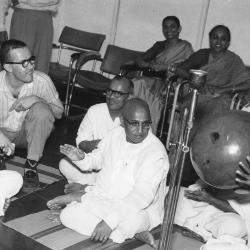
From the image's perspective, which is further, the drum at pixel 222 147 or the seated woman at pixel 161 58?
the seated woman at pixel 161 58

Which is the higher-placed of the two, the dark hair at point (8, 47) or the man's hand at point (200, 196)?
the dark hair at point (8, 47)

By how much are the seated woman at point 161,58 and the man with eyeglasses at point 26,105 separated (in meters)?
1.69

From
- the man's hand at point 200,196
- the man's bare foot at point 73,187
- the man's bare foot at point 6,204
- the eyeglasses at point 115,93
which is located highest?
the eyeglasses at point 115,93

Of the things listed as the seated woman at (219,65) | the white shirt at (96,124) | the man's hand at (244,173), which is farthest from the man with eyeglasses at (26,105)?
the man's hand at (244,173)

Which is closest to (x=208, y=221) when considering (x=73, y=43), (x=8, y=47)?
(x=8, y=47)

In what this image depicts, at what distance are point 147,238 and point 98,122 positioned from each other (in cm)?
135

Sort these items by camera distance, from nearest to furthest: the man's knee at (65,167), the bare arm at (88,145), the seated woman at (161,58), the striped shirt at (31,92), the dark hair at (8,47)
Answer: the bare arm at (88,145)
the man's knee at (65,167)
the dark hair at (8,47)
the striped shirt at (31,92)
the seated woman at (161,58)

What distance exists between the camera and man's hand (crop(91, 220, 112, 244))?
12.5ft

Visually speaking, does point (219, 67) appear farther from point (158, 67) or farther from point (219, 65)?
point (158, 67)

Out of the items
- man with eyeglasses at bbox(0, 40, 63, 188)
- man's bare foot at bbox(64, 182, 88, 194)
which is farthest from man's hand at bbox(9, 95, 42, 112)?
man's bare foot at bbox(64, 182, 88, 194)

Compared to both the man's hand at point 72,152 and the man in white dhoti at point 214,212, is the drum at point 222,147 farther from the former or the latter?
the man's hand at point 72,152

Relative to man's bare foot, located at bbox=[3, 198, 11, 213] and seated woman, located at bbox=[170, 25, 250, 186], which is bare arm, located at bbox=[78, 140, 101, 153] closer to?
man's bare foot, located at bbox=[3, 198, 11, 213]

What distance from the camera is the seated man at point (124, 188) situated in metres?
A: 3.88

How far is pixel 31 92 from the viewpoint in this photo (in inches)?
209
